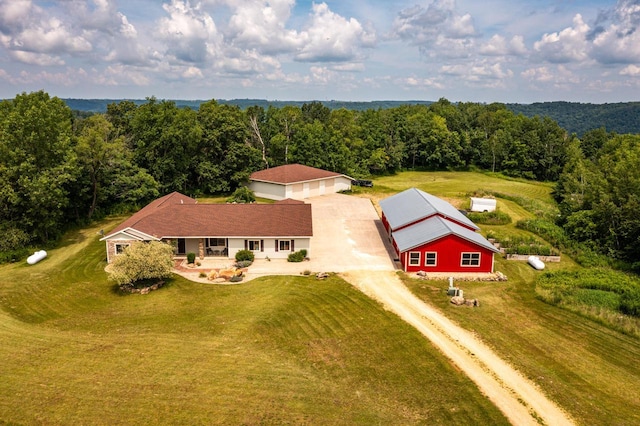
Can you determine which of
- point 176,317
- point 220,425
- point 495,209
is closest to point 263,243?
point 176,317

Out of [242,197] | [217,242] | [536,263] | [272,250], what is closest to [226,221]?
[217,242]

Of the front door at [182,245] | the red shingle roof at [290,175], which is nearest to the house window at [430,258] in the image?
the front door at [182,245]

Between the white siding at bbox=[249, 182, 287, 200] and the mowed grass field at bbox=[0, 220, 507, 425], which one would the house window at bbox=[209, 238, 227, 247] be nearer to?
the mowed grass field at bbox=[0, 220, 507, 425]

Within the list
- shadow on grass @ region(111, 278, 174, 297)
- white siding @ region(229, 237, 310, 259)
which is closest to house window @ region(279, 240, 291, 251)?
white siding @ region(229, 237, 310, 259)

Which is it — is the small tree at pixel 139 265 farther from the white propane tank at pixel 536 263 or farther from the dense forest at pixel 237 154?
the white propane tank at pixel 536 263

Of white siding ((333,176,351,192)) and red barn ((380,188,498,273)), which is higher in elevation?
white siding ((333,176,351,192))

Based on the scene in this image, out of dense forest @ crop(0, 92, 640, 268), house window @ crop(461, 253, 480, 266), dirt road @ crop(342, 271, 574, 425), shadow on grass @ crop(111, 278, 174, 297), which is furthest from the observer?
dense forest @ crop(0, 92, 640, 268)

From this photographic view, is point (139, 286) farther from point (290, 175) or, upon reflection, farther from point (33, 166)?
point (290, 175)
